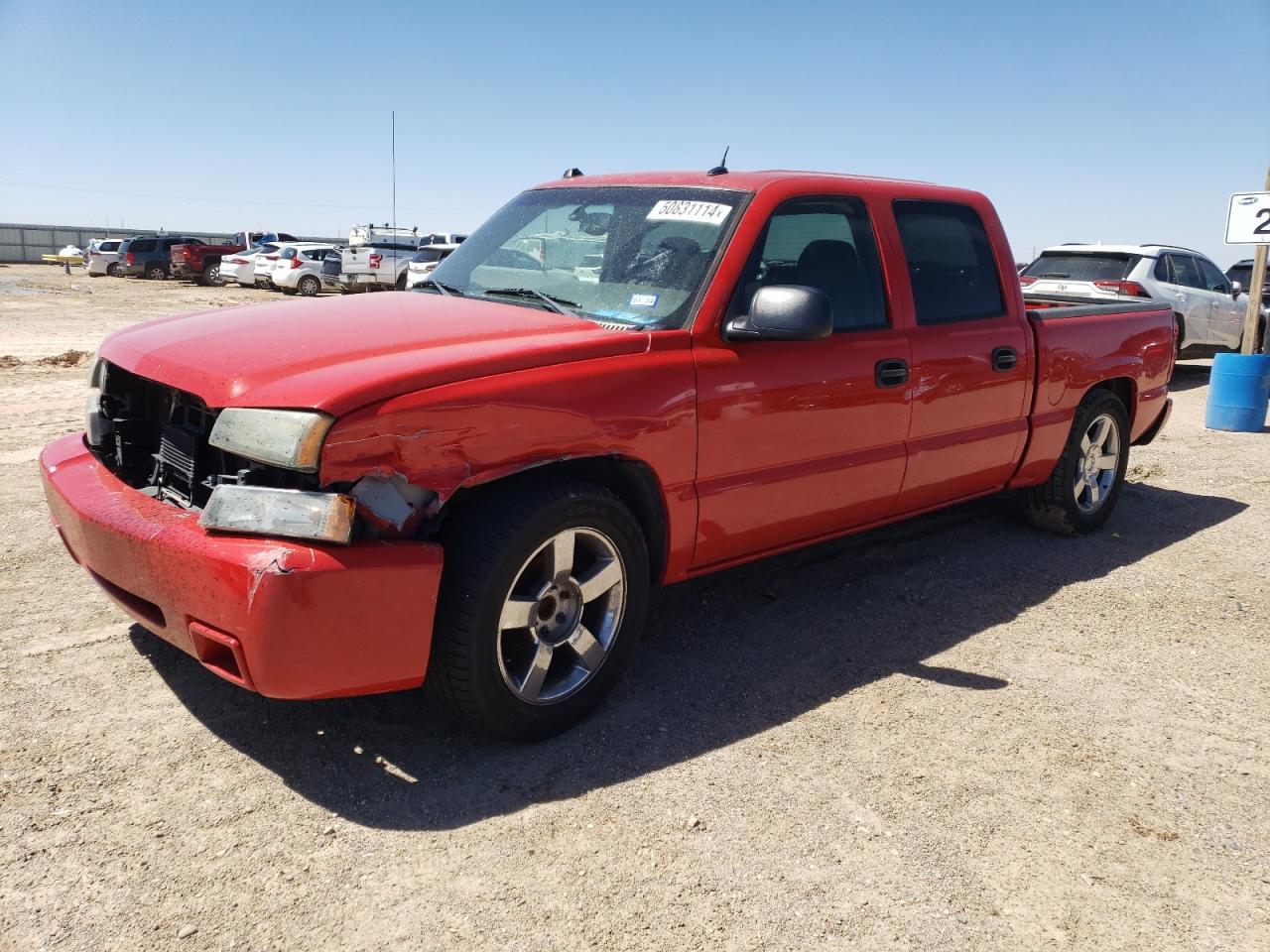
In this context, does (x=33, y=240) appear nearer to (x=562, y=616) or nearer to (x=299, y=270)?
(x=299, y=270)

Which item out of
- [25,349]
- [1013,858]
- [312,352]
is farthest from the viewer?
[25,349]

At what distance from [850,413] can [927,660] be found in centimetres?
102

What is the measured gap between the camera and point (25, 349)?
12750mm

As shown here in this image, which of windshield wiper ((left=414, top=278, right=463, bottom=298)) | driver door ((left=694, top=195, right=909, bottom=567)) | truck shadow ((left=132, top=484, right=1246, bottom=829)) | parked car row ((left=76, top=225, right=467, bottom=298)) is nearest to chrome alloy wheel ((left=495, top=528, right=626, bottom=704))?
truck shadow ((left=132, top=484, right=1246, bottom=829))

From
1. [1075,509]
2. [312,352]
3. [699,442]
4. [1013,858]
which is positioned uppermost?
[312,352]

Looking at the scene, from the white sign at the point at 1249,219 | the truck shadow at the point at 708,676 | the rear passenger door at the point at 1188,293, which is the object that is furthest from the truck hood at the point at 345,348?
the rear passenger door at the point at 1188,293

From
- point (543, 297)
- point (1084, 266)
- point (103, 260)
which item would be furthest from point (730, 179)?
point (103, 260)

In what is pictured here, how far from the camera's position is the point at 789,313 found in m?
3.36

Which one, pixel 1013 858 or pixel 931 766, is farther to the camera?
pixel 931 766

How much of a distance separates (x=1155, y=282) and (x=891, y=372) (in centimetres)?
1012

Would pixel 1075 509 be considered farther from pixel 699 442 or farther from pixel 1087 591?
pixel 699 442

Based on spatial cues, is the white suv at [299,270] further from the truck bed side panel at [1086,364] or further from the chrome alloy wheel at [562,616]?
the chrome alloy wheel at [562,616]

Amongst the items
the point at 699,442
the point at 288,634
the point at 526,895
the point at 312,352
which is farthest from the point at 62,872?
the point at 699,442

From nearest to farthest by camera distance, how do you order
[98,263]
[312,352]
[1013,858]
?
1. [1013,858]
2. [312,352]
3. [98,263]
